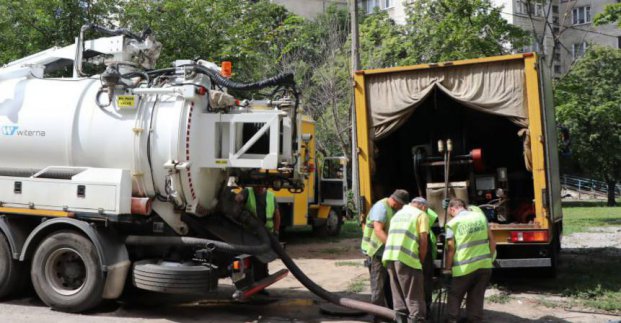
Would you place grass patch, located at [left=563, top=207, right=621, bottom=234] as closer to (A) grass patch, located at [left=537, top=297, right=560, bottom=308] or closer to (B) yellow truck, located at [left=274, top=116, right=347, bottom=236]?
(B) yellow truck, located at [left=274, top=116, right=347, bottom=236]

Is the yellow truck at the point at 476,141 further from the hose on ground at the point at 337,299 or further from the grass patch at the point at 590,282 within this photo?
the hose on ground at the point at 337,299

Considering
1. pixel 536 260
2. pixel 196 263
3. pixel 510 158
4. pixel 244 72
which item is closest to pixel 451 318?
pixel 536 260

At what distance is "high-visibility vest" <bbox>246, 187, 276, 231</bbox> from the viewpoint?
7.55 metres

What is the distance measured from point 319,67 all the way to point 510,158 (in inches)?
558

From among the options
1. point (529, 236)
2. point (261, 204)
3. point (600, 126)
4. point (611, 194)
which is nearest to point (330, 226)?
point (261, 204)

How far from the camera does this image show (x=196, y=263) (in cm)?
660

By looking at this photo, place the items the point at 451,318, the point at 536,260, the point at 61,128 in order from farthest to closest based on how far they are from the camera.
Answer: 1. the point at 536,260
2. the point at 61,128
3. the point at 451,318

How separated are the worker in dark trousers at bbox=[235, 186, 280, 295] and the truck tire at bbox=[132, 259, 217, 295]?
759 mm

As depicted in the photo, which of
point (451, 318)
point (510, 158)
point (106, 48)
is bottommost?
point (451, 318)

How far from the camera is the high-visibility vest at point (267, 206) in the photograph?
24.8 ft

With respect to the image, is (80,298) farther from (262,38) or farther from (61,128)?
(262,38)

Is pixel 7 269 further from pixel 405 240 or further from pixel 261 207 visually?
pixel 405 240

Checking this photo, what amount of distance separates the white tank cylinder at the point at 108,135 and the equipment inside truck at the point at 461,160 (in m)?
2.87

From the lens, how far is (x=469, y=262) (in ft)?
19.6
